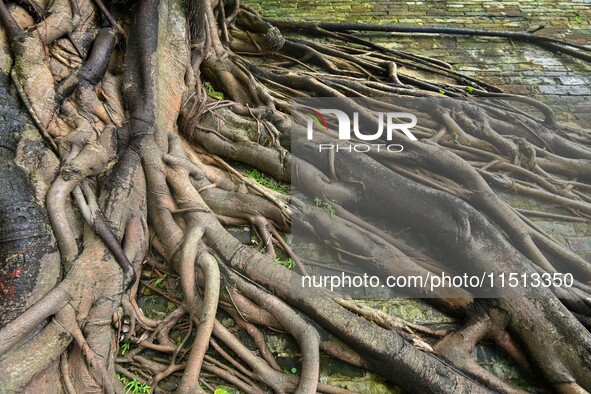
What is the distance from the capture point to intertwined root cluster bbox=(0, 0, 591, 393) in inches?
80.4

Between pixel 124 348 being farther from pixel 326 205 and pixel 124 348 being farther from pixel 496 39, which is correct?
pixel 496 39

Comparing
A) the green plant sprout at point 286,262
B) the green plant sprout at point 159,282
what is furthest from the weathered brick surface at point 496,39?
the green plant sprout at point 159,282

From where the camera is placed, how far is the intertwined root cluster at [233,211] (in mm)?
2041

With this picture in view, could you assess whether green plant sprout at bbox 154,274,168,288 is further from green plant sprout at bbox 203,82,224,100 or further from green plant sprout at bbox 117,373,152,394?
green plant sprout at bbox 203,82,224,100

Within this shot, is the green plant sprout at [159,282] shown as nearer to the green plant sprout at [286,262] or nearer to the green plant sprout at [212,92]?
the green plant sprout at [286,262]

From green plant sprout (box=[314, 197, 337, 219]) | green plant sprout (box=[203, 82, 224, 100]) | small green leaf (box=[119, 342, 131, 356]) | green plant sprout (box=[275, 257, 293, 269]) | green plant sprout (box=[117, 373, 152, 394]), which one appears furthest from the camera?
green plant sprout (box=[203, 82, 224, 100])

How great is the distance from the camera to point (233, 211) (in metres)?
2.66

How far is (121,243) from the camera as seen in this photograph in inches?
90.2

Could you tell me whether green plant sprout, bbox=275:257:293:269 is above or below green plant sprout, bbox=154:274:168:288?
above

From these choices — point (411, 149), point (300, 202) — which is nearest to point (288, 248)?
point (300, 202)

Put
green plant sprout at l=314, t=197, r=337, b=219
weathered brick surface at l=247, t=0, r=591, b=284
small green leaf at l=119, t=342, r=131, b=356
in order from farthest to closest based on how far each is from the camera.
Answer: weathered brick surface at l=247, t=0, r=591, b=284, green plant sprout at l=314, t=197, r=337, b=219, small green leaf at l=119, t=342, r=131, b=356

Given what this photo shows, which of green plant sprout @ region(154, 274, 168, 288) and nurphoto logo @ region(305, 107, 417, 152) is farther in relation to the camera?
nurphoto logo @ region(305, 107, 417, 152)

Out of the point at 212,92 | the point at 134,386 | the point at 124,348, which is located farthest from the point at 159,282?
the point at 212,92

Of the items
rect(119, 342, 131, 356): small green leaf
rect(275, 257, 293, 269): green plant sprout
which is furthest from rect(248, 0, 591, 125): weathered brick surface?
rect(119, 342, 131, 356): small green leaf
